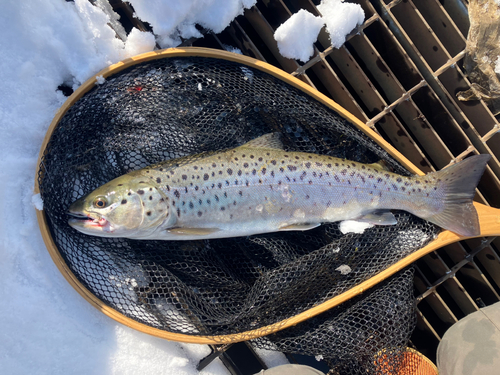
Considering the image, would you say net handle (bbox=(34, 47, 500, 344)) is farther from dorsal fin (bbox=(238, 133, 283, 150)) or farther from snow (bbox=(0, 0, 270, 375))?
dorsal fin (bbox=(238, 133, 283, 150))

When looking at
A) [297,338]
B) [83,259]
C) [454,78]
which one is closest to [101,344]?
[83,259]

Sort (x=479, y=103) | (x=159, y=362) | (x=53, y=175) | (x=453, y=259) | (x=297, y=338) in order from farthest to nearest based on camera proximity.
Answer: (x=453, y=259), (x=479, y=103), (x=159, y=362), (x=297, y=338), (x=53, y=175)

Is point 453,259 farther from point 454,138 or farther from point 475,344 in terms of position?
point 454,138

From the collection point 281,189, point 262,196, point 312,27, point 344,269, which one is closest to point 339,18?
point 312,27

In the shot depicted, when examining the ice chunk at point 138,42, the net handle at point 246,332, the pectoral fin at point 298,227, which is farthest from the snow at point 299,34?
the pectoral fin at point 298,227

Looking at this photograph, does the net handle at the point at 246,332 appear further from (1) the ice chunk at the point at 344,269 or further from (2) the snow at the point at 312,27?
(2) the snow at the point at 312,27

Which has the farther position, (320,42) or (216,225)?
(320,42)
